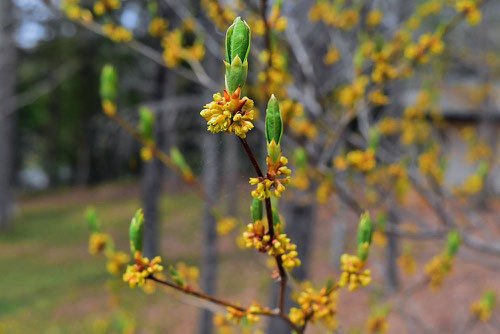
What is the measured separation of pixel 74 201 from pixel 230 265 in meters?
12.4

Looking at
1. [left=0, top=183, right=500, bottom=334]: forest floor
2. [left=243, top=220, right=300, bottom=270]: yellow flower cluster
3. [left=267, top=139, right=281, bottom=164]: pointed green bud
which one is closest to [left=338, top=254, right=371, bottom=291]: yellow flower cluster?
[left=243, top=220, right=300, bottom=270]: yellow flower cluster

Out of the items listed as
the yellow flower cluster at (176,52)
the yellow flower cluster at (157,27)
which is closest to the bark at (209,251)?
the yellow flower cluster at (157,27)

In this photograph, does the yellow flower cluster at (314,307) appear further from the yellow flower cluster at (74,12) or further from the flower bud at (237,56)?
the yellow flower cluster at (74,12)

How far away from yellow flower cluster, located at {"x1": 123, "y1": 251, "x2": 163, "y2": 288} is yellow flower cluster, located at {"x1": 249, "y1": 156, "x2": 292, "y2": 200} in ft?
1.03

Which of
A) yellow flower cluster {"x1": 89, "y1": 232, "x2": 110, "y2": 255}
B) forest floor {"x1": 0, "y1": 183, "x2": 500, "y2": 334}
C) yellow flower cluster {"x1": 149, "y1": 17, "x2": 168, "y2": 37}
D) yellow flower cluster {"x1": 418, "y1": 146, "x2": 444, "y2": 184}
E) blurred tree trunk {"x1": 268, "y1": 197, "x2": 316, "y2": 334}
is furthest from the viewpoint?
forest floor {"x1": 0, "y1": 183, "x2": 500, "y2": 334}

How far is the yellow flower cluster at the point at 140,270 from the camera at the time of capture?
0.88 m

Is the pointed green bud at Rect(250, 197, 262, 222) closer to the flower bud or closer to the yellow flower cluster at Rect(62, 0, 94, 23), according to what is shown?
the flower bud

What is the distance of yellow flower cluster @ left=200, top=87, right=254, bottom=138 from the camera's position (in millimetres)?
613

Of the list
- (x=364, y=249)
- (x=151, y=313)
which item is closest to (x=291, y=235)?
(x=364, y=249)

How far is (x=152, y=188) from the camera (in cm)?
838

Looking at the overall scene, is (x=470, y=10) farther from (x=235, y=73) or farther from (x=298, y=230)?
(x=298, y=230)

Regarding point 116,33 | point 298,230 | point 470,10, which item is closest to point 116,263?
point 116,33

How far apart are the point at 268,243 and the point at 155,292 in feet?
26.0

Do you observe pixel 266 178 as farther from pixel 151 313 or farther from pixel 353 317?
pixel 151 313
